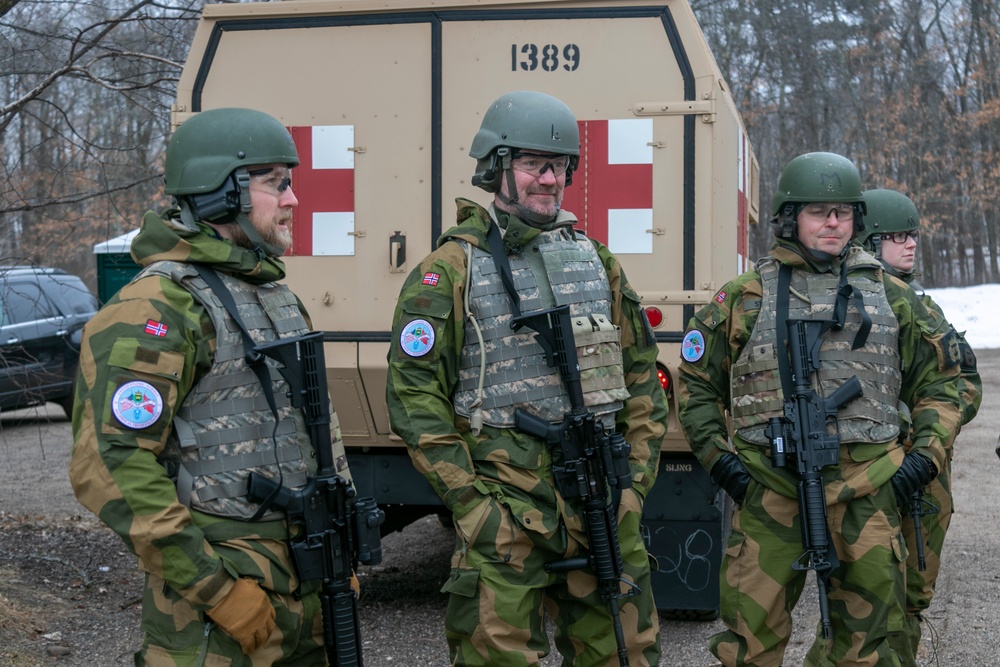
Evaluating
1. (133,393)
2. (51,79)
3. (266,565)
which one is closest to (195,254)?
(133,393)

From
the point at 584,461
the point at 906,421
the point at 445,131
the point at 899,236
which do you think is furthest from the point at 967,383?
the point at 445,131

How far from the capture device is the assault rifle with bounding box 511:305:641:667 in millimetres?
3469

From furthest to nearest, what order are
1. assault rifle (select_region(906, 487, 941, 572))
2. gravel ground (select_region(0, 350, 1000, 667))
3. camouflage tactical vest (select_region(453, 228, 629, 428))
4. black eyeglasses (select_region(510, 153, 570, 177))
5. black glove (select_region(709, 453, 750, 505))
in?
gravel ground (select_region(0, 350, 1000, 667)) < assault rifle (select_region(906, 487, 941, 572)) < black glove (select_region(709, 453, 750, 505)) < black eyeglasses (select_region(510, 153, 570, 177)) < camouflage tactical vest (select_region(453, 228, 629, 428))

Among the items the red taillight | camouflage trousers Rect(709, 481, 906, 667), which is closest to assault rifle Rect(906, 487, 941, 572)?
camouflage trousers Rect(709, 481, 906, 667)

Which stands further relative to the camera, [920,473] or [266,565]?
[920,473]

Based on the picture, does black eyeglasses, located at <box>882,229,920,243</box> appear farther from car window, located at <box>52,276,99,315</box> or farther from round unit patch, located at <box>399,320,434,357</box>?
car window, located at <box>52,276,99,315</box>

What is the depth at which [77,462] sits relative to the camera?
2.72 meters

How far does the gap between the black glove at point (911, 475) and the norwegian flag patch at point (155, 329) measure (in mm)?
2504

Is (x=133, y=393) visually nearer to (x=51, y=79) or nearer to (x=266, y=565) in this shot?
(x=266, y=565)

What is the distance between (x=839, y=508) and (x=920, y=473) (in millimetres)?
306

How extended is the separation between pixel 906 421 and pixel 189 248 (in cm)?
258

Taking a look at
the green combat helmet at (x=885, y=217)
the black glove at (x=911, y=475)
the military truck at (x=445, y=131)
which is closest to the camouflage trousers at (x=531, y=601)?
the black glove at (x=911, y=475)

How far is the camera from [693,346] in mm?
4270

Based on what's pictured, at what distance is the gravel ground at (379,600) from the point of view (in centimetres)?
518
